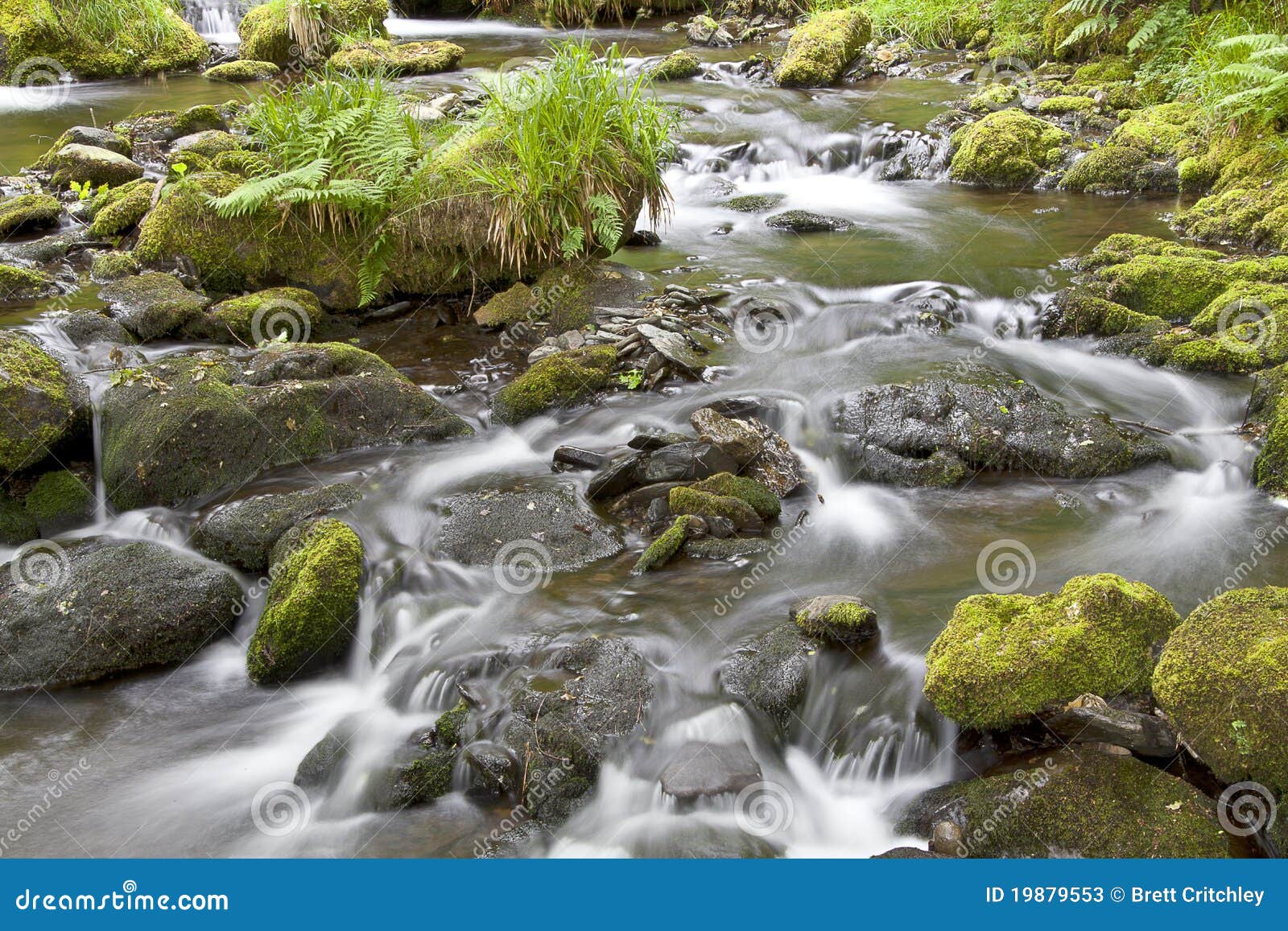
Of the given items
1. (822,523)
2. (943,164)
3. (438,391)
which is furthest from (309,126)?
(943,164)

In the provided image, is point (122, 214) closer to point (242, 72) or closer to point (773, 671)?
point (773, 671)

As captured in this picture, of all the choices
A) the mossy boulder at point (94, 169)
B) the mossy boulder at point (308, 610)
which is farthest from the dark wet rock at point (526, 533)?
the mossy boulder at point (94, 169)

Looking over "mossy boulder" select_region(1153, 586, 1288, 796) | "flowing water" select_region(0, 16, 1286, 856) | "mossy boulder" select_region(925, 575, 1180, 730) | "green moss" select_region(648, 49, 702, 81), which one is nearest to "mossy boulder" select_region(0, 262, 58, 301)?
"flowing water" select_region(0, 16, 1286, 856)

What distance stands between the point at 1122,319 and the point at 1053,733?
4729 millimetres

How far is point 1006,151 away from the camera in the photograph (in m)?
11.1

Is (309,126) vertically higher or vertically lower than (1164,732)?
higher

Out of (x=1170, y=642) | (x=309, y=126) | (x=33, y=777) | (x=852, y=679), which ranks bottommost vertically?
(x=33, y=777)

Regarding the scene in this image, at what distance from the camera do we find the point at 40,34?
1569cm

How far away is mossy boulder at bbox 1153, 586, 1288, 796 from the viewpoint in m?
3.52

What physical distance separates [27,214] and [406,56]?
26.7 feet

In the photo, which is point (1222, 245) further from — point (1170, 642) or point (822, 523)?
point (1170, 642)

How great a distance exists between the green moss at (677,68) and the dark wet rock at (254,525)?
11.4 m

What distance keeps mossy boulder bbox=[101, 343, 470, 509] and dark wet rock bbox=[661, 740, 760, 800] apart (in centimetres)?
330

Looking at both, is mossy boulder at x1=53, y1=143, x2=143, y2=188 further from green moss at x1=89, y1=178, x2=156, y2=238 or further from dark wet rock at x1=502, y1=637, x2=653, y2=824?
dark wet rock at x1=502, y1=637, x2=653, y2=824
